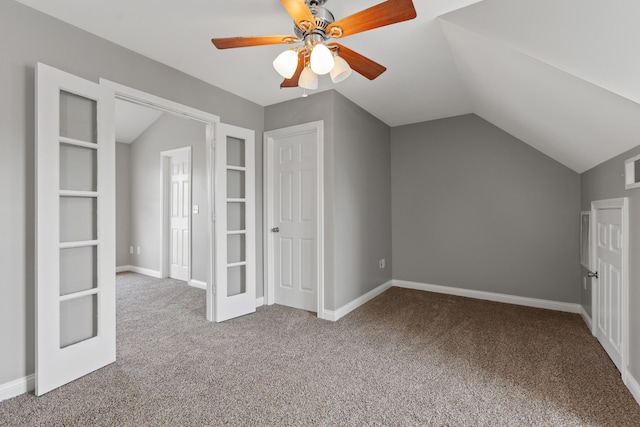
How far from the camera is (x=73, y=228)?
6.73ft

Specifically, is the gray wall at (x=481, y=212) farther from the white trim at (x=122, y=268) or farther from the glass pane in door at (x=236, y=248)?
the white trim at (x=122, y=268)

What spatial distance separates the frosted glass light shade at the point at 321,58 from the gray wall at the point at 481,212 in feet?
10.3

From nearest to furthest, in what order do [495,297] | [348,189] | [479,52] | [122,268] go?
[479,52] → [348,189] → [495,297] → [122,268]

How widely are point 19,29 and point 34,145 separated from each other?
2.40 feet

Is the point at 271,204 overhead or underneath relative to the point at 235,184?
underneath

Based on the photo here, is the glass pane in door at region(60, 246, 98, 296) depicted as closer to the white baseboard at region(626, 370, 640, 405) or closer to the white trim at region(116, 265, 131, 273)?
the white baseboard at region(626, 370, 640, 405)

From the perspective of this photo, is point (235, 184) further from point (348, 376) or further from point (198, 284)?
point (348, 376)

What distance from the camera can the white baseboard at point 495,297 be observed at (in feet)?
11.0

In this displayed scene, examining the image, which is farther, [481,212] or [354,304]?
[481,212]

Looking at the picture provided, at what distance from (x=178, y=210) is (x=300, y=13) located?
173 inches

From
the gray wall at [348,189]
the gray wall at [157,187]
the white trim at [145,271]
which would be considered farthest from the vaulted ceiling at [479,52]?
the white trim at [145,271]

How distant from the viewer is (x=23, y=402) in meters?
1.76

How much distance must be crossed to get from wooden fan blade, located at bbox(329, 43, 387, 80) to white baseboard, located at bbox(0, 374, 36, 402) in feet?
9.39

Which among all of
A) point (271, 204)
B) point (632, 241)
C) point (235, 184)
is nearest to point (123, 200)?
point (235, 184)
